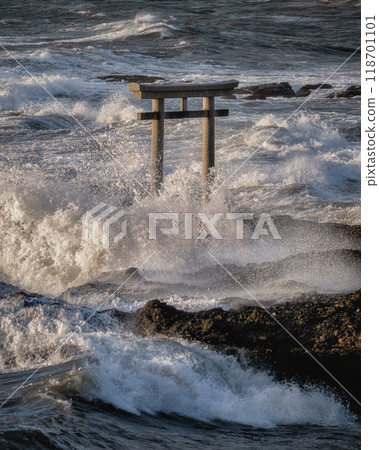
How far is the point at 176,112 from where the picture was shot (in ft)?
31.0

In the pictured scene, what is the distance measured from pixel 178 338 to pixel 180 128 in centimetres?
1064

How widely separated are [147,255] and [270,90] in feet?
42.5

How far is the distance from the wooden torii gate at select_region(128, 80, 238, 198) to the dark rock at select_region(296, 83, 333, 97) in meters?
11.7

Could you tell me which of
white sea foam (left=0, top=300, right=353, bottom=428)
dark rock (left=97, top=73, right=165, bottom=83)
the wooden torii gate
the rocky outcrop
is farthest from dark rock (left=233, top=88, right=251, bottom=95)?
white sea foam (left=0, top=300, right=353, bottom=428)

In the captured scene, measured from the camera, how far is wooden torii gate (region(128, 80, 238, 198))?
9.17 m

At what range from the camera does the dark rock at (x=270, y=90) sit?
2108cm

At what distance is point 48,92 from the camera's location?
21.3 metres

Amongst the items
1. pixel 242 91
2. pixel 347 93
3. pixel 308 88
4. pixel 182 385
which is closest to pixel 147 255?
pixel 182 385

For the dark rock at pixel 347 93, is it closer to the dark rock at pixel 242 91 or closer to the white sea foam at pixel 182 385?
the dark rock at pixel 242 91

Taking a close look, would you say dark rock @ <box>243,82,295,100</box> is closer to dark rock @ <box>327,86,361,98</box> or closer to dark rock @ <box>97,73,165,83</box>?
dark rock @ <box>327,86,361,98</box>

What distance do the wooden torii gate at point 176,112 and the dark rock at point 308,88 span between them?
1170 cm

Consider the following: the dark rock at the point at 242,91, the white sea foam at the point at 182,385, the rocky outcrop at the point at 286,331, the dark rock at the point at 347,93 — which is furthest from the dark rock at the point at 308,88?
the white sea foam at the point at 182,385

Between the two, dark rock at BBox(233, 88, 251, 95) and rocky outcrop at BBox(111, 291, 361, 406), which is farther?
dark rock at BBox(233, 88, 251, 95)
